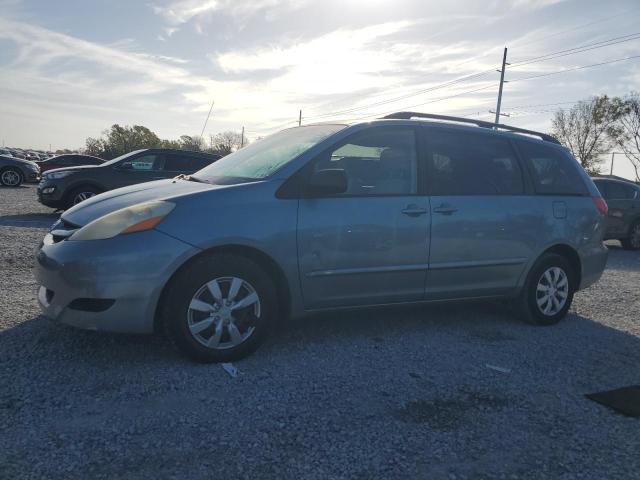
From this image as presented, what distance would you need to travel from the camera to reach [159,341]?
389 centimetres

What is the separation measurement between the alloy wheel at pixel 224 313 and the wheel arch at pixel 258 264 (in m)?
0.18

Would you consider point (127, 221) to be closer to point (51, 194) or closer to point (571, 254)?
point (571, 254)

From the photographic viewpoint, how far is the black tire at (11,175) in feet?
63.3

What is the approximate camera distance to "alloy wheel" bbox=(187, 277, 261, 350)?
3.42 metres

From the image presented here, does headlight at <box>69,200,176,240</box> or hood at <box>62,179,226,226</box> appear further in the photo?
hood at <box>62,179,226,226</box>

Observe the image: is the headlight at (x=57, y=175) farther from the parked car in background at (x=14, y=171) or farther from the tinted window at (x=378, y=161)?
the parked car in background at (x=14, y=171)

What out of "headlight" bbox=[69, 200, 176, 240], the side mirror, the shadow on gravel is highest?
the side mirror

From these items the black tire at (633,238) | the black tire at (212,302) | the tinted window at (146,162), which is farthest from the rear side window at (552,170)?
the tinted window at (146,162)

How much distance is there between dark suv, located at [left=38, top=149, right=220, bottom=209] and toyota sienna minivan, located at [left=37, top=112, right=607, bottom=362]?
677 centimetres

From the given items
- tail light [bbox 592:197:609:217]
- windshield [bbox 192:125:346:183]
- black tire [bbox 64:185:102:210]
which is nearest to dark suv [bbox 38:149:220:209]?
black tire [bbox 64:185:102:210]

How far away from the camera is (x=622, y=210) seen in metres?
11.6

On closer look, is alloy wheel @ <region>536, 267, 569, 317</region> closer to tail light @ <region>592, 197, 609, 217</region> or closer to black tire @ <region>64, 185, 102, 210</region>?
tail light @ <region>592, 197, 609, 217</region>

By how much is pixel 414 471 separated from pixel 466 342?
2083mm

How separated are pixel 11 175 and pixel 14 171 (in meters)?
0.22
